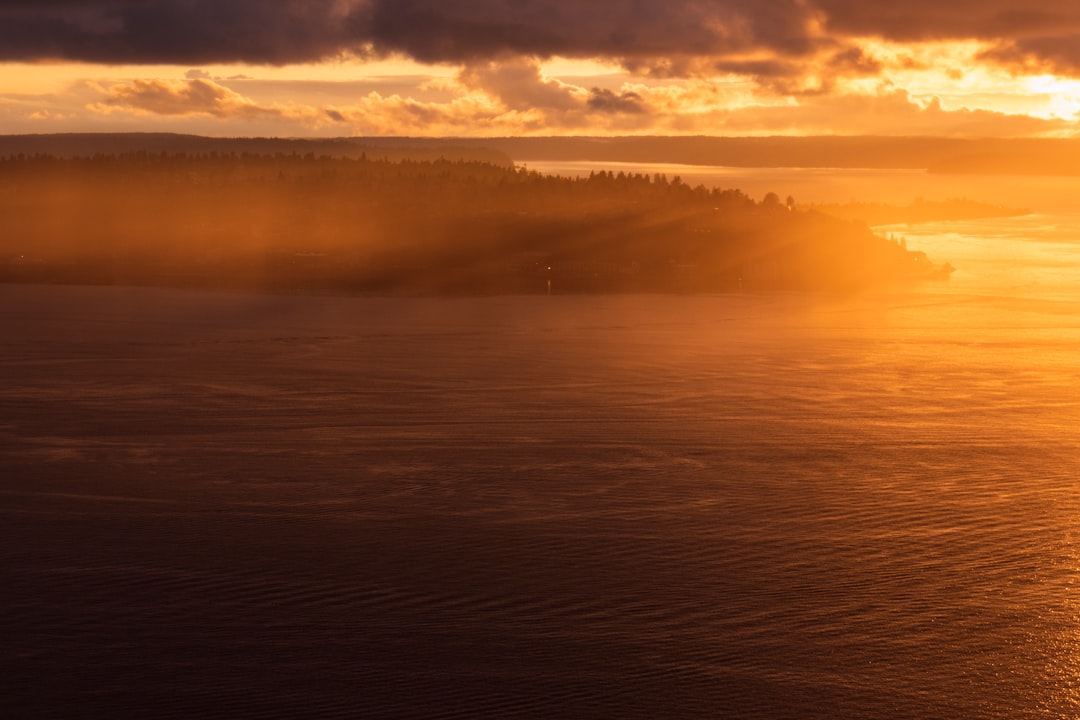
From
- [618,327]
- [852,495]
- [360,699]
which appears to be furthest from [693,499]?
[618,327]

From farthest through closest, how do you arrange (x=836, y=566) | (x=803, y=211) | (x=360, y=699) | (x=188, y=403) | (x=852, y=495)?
(x=803, y=211) → (x=188, y=403) → (x=852, y=495) → (x=836, y=566) → (x=360, y=699)

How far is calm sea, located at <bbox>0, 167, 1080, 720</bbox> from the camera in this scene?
17.7 meters

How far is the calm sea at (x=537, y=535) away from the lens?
17.7 m

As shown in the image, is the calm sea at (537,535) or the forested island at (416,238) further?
the forested island at (416,238)

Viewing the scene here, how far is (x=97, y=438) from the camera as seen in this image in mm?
35094

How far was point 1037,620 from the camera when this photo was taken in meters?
20.2

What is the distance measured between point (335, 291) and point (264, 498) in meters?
67.9

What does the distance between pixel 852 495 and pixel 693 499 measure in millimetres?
3360

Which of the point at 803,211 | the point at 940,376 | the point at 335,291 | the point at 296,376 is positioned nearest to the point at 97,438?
the point at 296,376

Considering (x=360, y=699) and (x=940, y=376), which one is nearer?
(x=360, y=699)

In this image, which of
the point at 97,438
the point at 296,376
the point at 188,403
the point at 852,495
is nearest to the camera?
the point at 852,495

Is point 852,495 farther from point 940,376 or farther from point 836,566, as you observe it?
point 940,376

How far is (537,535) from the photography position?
82.7 ft

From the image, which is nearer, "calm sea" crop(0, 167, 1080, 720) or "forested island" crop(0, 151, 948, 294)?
"calm sea" crop(0, 167, 1080, 720)
